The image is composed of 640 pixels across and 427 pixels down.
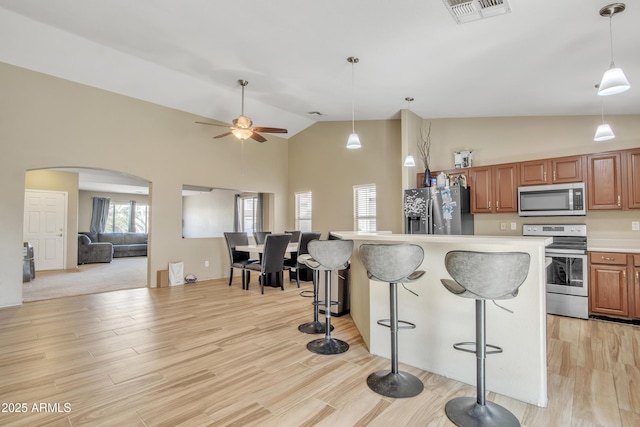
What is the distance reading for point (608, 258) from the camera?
351 centimetres

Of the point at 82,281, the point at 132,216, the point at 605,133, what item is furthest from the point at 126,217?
the point at 605,133

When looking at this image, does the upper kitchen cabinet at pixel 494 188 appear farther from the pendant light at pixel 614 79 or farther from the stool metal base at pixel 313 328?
the stool metal base at pixel 313 328

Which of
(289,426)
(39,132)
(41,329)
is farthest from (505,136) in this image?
(39,132)

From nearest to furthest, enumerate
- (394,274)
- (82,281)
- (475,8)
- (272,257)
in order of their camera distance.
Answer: (394,274), (475,8), (272,257), (82,281)

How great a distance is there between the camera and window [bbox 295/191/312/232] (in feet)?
23.6

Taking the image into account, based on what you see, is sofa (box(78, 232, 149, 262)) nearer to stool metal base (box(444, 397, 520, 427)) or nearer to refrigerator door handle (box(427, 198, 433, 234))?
refrigerator door handle (box(427, 198, 433, 234))

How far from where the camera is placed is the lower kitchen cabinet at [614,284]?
339cm

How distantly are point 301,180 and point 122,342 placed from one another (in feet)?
16.6

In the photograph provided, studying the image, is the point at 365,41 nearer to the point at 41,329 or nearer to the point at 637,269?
the point at 637,269

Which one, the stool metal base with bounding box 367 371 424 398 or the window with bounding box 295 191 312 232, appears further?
the window with bounding box 295 191 312 232

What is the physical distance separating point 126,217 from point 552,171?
12.8 meters

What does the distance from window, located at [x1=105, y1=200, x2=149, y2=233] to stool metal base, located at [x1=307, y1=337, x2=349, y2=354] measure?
416 inches

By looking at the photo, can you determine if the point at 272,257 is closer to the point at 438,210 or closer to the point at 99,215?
the point at 438,210

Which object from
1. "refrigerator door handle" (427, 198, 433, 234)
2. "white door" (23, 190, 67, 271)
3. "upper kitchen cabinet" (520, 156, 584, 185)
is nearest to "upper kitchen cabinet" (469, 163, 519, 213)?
"upper kitchen cabinet" (520, 156, 584, 185)
